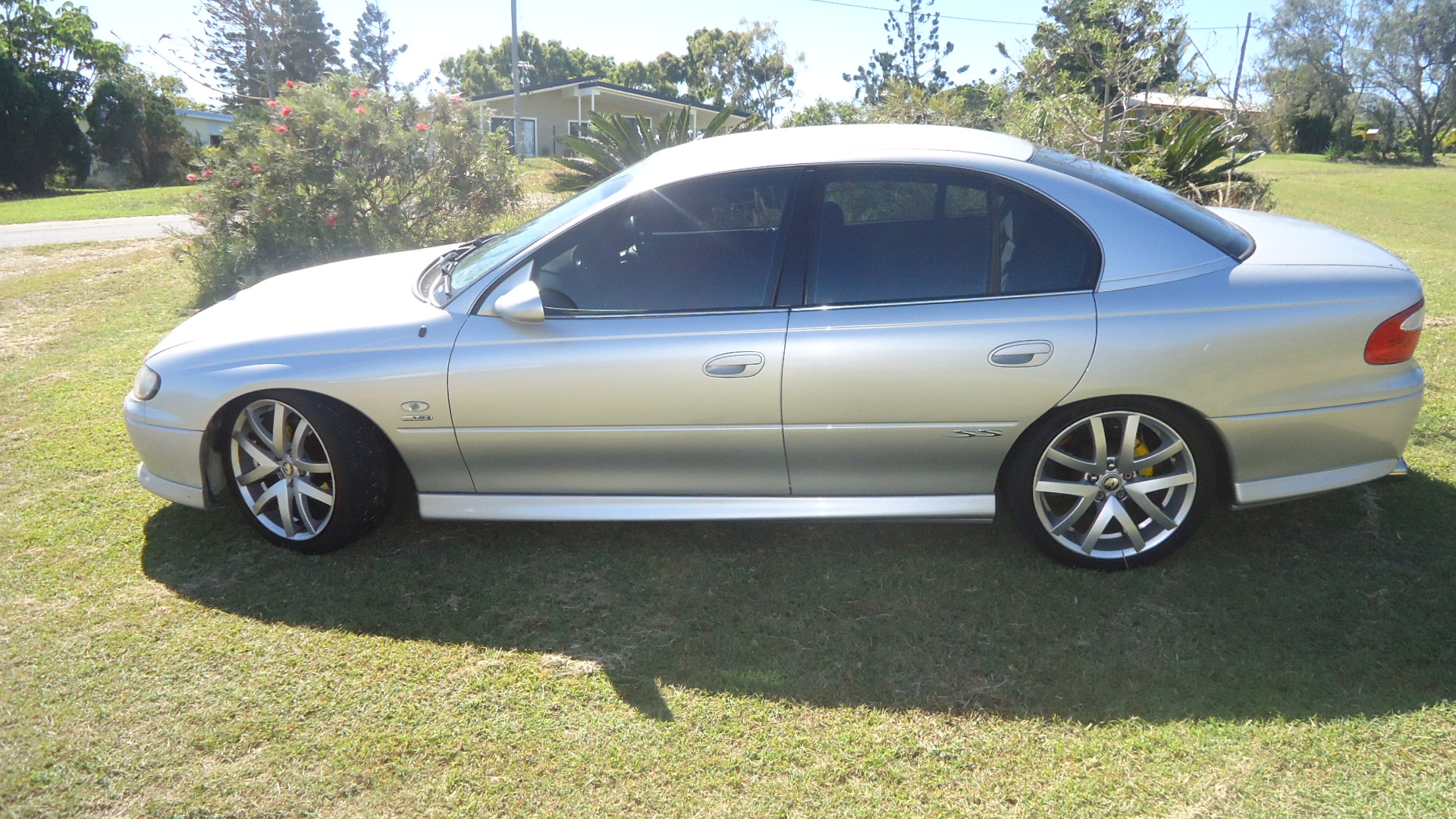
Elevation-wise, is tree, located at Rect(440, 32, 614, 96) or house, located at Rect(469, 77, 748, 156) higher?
tree, located at Rect(440, 32, 614, 96)

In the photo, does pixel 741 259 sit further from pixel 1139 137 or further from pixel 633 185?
pixel 1139 137

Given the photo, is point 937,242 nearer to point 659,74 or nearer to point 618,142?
point 618,142

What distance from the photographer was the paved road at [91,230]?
14.2 metres

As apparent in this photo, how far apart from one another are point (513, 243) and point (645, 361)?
0.92 m

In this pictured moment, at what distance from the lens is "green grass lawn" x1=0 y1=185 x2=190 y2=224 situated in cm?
1964

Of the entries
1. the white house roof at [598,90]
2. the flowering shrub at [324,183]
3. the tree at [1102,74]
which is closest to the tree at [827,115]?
the tree at [1102,74]

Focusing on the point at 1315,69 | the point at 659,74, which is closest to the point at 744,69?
the point at 659,74

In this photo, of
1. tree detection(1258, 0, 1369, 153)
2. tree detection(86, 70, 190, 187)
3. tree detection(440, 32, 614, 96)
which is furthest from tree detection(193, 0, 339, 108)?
tree detection(440, 32, 614, 96)

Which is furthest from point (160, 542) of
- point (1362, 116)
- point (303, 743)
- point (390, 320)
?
point (1362, 116)

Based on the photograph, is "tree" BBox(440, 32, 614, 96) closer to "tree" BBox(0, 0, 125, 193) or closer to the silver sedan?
"tree" BBox(0, 0, 125, 193)

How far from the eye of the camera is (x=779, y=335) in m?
3.42

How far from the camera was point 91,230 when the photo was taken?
1595 cm

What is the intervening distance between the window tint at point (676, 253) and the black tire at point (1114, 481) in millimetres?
1190

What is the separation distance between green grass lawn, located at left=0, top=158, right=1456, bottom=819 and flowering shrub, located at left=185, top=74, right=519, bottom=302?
540 centimetres
